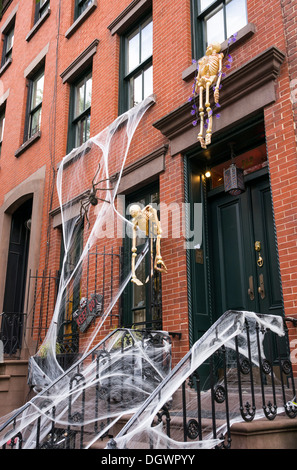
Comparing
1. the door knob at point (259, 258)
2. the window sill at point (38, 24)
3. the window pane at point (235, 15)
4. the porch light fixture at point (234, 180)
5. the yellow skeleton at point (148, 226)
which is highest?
the window sill at point (38, 24)

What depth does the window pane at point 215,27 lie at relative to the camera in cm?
626

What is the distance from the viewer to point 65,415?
4656 millimetres

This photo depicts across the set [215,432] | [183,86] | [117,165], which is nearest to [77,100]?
[117,165]

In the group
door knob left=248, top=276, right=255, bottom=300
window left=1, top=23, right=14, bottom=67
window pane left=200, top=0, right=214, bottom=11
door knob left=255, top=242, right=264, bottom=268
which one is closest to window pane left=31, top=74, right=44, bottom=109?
window left=1, top=23, right=14, bottom=67

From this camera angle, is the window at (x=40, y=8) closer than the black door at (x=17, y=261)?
No

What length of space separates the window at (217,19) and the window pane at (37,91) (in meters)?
5.94

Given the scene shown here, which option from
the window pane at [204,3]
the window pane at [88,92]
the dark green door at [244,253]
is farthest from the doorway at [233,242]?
the window pane at [88,92]

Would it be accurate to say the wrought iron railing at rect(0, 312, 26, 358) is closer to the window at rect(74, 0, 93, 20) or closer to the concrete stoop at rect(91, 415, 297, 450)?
the concrete stoop at rect(91, 415, 297, 450)

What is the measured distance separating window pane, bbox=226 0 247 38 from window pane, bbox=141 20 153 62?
1813 millimetres

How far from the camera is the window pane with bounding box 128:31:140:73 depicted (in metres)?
8.08

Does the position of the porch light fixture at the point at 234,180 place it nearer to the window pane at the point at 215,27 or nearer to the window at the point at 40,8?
the window pane at the point at 215,27

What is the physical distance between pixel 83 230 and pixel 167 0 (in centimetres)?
402

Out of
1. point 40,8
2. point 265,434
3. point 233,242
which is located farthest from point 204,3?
point 40,8
